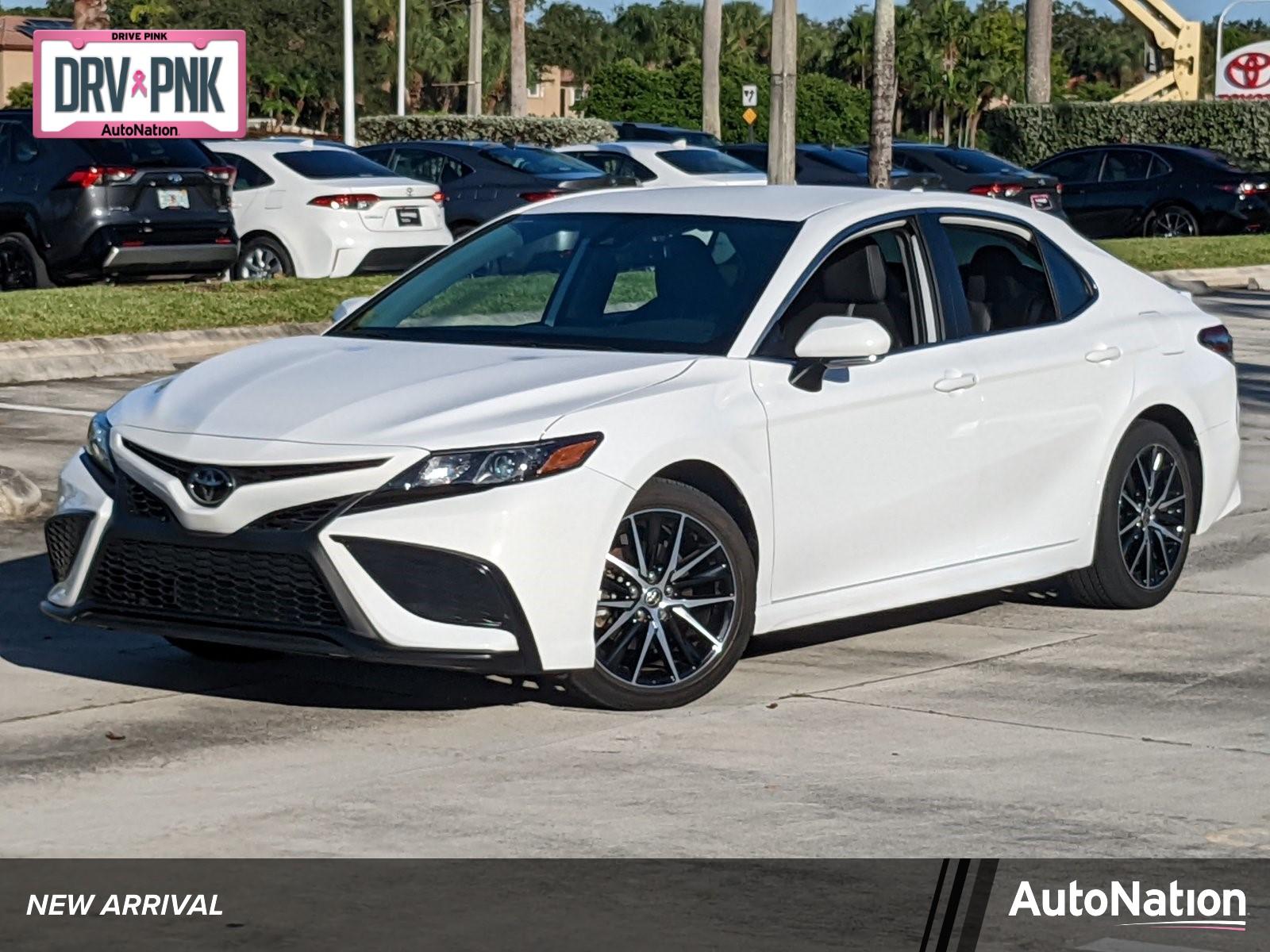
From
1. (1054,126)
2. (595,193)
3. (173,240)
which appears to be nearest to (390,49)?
(1054,126)

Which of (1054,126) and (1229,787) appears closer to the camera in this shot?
(1229,787)

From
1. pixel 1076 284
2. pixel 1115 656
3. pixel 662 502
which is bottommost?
pixel 1115 656

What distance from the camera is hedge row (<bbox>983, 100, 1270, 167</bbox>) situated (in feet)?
146

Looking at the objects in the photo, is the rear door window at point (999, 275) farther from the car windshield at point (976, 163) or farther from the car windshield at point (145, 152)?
the car windshield at point (976, 163)

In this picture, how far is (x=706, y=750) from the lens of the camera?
6547 mm

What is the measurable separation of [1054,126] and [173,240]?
28.7 meters

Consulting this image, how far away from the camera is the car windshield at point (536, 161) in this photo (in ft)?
84.4

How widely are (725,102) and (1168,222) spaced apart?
42.2 metres

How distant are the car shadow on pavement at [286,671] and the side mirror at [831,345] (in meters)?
1.10

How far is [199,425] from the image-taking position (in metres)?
6.86

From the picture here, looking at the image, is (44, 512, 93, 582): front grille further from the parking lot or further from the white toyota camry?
the parking lot

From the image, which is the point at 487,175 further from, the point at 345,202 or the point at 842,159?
the point at 842,159

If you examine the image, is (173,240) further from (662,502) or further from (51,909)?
(51,909)

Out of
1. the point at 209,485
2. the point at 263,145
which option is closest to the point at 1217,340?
the point at 209,485
